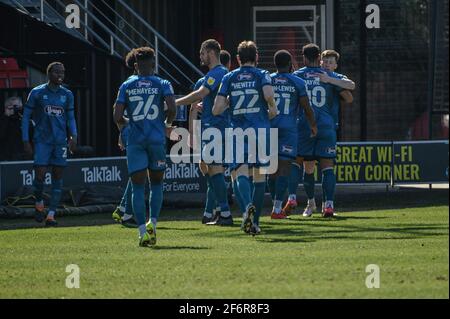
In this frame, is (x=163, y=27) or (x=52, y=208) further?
(x=163, y=27)

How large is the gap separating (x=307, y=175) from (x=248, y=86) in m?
3.86

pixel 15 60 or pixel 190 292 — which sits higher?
pixel 15 60

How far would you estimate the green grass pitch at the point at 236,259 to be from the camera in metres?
10.5

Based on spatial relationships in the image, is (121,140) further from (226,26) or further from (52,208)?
(226,26)

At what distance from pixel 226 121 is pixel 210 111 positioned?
0.77 ft

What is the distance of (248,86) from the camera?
1537 centimetres

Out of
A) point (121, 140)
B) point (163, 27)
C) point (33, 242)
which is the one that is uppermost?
point (163, 27)

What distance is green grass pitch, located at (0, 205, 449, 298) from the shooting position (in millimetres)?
10531

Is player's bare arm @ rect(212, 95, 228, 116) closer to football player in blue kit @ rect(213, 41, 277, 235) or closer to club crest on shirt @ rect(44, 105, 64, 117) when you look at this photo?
football player in blue kit @ rect(213, 41, 277, 235)

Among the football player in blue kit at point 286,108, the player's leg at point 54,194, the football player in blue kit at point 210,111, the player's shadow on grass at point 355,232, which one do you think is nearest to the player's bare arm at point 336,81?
the football player in blue kit at point 286,108

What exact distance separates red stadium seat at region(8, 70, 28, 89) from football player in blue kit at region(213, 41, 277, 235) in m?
10.9

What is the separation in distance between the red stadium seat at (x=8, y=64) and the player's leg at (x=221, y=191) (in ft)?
30.7

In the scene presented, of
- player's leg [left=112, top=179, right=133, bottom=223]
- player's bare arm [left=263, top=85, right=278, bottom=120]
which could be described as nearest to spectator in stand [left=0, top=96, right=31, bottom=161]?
player's leg [left=112, top=179, right=133, bottom=223]

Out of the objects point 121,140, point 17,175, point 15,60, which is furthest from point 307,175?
point 15,60
